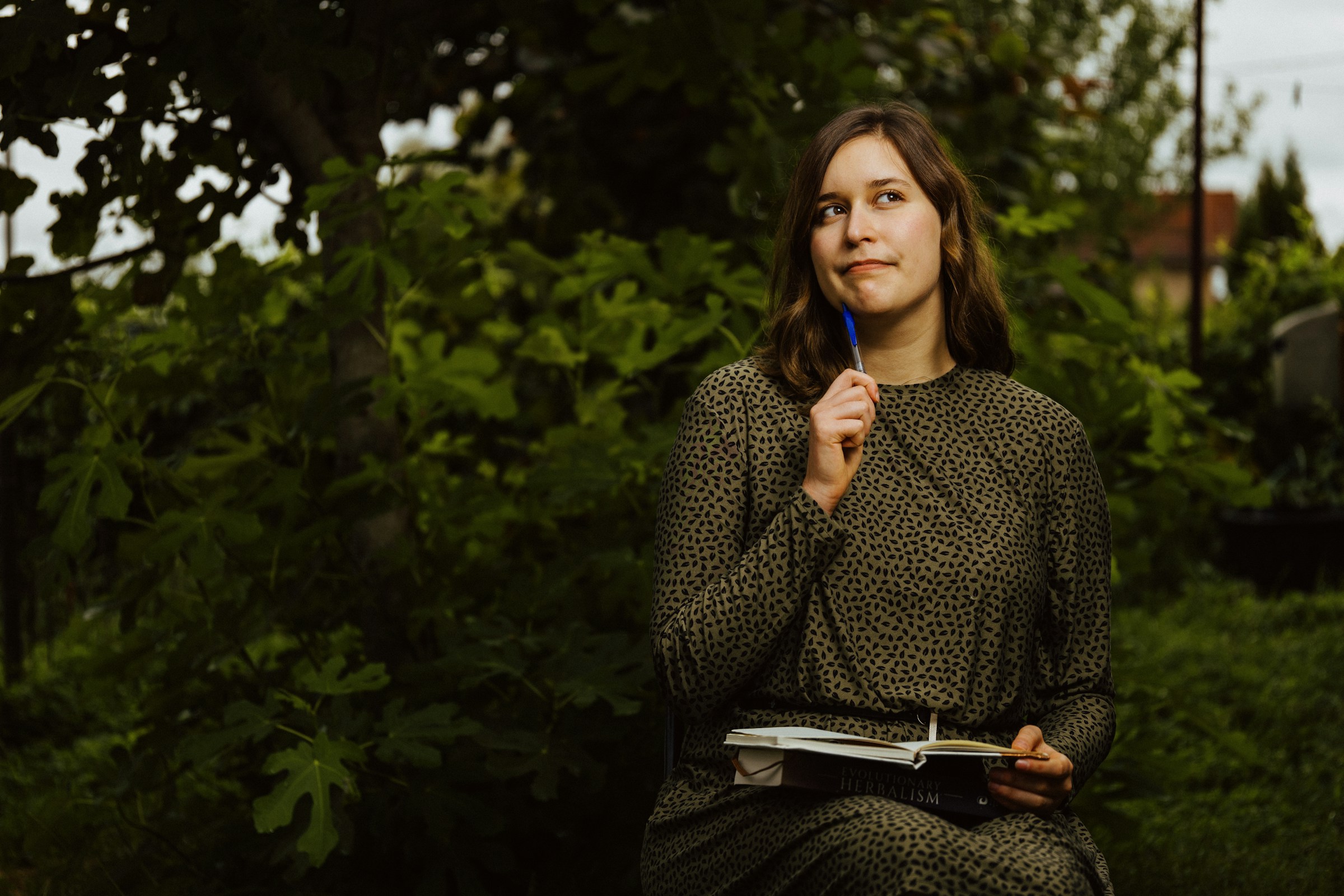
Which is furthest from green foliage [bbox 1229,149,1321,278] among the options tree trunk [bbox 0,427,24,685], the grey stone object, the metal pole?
tree trunk [bbox 0,427,24,685]

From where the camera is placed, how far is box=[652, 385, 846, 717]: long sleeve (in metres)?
1.67

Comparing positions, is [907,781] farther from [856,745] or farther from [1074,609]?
[1074,609]

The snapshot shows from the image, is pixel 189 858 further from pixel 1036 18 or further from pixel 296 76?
pixel 1036 18

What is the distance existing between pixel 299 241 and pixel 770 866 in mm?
1986

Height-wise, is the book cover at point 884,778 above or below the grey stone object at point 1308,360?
below

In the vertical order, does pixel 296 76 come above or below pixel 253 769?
above

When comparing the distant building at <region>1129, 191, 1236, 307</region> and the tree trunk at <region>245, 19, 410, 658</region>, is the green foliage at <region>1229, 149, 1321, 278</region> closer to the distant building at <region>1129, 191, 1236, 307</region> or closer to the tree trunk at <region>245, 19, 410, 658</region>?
the distant building at <region>1129, 191, 1236, 307</region>

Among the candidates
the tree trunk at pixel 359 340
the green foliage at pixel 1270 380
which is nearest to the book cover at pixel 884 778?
the tree trunk at pixel 359 340

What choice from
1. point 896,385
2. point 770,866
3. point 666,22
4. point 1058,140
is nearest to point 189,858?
point 770,866

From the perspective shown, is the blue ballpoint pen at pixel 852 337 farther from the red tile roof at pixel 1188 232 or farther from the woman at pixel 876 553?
the red tile roof at pixel 1188 232

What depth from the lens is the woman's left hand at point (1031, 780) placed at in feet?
5.55

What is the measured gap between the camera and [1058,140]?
5.47 metres

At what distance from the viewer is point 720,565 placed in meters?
1.77

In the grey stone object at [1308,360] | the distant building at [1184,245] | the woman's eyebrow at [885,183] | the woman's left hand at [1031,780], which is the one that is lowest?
the woman's left hand at [1031,780]
